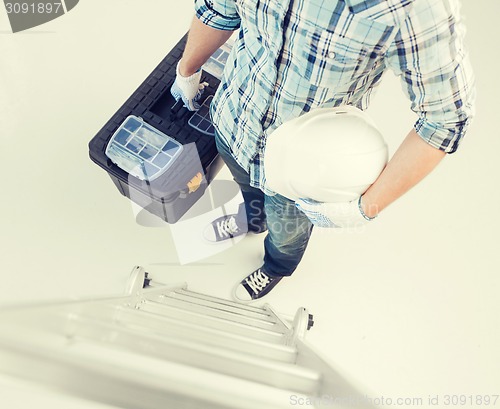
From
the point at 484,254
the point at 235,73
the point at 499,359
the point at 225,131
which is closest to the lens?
the point at 235,73

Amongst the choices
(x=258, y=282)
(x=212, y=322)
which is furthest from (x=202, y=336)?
(x=258, y=282)

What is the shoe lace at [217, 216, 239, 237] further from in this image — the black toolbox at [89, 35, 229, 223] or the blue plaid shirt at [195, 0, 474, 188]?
the blue plaid shirt at [195, 0, 474, 188]

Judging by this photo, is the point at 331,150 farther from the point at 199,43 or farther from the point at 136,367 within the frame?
the point at 136,367

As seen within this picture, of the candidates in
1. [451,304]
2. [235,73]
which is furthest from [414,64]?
[451,304]

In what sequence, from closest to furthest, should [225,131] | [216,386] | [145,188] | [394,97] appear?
[216,386] < [225,131] < [145,188] < [394,97]

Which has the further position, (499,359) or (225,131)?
(499,359)

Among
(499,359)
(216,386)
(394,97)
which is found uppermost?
(216,386)

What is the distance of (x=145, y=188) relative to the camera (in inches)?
52.4

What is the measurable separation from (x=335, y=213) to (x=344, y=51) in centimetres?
37

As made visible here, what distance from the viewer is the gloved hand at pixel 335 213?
3.28 ft

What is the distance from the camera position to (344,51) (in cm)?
75

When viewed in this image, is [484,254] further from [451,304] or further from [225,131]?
[225,131]

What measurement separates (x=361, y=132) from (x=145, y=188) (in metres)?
0.65

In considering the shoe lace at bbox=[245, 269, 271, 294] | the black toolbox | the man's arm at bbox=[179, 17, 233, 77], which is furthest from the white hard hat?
the shoe lace at bbox=[245, 269, 271, 294]
